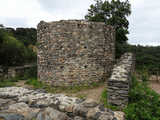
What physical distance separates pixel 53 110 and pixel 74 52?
3.94 m

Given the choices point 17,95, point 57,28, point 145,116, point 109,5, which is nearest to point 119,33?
point 109,5

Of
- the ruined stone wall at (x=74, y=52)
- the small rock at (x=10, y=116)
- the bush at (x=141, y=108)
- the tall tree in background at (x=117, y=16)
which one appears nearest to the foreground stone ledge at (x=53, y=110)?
the small rock at (x=10, y=116)

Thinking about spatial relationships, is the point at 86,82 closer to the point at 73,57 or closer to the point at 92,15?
the point at 73,57

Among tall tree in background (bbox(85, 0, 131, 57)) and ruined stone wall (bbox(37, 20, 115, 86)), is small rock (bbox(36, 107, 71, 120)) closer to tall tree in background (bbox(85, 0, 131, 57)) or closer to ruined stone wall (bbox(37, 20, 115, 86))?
ruined stone wall (bbox(37, 20, 115, 86))

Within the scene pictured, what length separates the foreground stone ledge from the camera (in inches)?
88.0

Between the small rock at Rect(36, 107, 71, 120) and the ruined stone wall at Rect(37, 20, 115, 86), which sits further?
the ruined stone wall at Rect(37, 20, 115, 86)

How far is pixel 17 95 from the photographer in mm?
3287

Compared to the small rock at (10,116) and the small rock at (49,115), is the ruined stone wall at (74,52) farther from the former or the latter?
the small rock at (10,116)

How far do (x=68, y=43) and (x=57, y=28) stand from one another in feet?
3.38

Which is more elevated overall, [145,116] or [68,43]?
[68,43]

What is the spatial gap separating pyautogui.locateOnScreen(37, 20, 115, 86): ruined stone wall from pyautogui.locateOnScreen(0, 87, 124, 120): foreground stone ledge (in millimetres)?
3104

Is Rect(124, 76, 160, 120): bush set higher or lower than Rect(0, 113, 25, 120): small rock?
lower

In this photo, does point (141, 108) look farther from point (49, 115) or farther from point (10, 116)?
point (10, 116)

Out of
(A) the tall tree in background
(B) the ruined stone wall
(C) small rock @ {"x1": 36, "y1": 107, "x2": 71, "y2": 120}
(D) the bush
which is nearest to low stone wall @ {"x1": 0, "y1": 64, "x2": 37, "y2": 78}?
(B) the ruined stone wall
